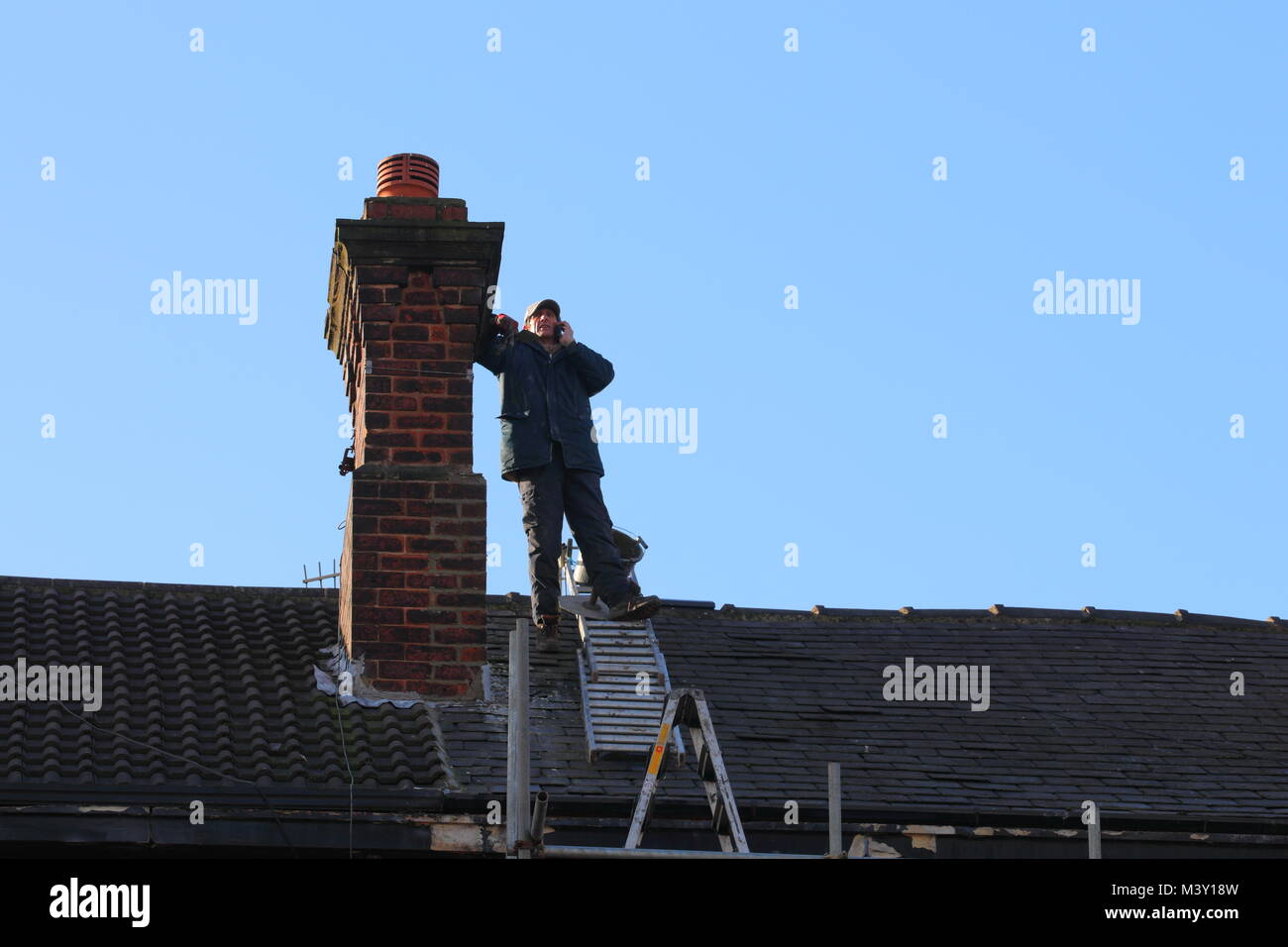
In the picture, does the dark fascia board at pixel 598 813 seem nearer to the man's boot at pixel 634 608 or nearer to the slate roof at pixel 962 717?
the slate roof at pixel 962 717

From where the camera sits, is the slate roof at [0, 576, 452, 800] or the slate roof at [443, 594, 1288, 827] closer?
the slate roof at [0, 576, 452, 800]

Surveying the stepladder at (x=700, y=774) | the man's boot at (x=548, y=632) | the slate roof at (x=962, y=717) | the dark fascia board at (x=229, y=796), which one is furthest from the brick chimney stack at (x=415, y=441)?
the stepladder at (x=700, y=774)

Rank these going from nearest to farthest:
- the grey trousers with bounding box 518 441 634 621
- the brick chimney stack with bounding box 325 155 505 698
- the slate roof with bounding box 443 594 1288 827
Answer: the slate roof with bounding box 443 594 1288 827
the brick chimney stack with bounding box 325 155 505 698
the grey trousers with bounding box 518 441 634 621

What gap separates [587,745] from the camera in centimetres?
1272

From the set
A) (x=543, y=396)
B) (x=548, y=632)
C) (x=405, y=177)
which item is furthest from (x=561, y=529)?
(x=405, y=177)

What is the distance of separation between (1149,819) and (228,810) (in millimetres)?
5124

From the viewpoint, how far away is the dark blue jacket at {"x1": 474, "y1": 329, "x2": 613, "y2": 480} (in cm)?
1408

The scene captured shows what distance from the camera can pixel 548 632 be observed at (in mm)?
14211

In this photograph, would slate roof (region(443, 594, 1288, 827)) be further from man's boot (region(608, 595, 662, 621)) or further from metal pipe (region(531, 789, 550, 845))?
metal pipe (region(531, 789, 550, 845))

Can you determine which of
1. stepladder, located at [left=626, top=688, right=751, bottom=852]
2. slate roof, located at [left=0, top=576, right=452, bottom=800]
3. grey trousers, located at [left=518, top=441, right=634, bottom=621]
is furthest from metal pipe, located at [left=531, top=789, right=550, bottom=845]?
grey trousers, located at [left=518, top=441, right=634, bottom=621]
